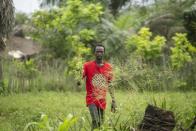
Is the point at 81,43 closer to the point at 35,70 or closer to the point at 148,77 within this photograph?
the point at 35,70

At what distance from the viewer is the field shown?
643 cm

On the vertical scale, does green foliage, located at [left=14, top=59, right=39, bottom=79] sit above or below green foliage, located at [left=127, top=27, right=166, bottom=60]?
below

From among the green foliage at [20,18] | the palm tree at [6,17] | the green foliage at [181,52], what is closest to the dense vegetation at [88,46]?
the green foliage at [181,52]

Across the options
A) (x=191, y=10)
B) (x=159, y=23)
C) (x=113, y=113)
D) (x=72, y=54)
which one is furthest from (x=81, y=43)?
(x=113, y=113)

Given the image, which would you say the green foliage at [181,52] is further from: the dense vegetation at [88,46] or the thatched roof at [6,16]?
the thatched roof at [6,16]

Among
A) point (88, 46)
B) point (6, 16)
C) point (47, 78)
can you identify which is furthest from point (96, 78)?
point (88, 46)

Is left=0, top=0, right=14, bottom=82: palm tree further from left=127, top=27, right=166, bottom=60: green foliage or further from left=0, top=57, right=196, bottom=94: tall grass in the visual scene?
left=127, top=27, right=166, bottom=60: green foliage

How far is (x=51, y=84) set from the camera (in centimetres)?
1563

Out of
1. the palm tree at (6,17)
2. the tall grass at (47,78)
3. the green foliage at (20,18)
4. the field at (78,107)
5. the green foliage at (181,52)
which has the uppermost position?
the green foliage at (20,18)

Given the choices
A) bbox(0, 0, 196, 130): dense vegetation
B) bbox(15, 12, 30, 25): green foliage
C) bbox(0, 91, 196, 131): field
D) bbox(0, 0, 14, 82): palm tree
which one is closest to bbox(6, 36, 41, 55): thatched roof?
bbox(0, 0, 196, 130): dense vegetation

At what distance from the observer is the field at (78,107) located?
21.1ft

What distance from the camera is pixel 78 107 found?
40.8 feet

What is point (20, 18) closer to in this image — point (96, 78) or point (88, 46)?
point (88, 46)

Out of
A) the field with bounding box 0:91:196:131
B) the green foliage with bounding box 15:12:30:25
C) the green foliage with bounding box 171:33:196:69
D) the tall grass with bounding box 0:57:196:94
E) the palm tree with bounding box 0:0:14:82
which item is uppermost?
the green foliage with bounding box 15:12:30:25
